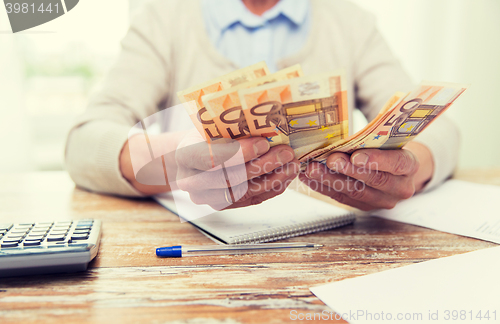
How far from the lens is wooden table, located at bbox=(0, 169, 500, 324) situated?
10.9 inches

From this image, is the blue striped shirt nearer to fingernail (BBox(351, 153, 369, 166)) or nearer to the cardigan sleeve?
the cardigan sleeve

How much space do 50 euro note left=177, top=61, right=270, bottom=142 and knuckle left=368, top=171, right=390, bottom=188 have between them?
0.21 metres

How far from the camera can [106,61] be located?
1.94 m

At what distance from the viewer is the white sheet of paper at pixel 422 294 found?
0.27 m

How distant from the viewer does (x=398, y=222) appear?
0.53 meters

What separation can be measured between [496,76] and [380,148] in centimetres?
203

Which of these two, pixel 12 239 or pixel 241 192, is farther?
pixel 241 192

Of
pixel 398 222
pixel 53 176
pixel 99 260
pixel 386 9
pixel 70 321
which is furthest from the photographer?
pixel 386 9

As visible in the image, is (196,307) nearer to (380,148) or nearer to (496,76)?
(380,148)

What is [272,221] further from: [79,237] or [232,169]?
[79,237]

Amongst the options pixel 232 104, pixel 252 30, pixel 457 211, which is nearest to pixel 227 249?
pixel 232 104

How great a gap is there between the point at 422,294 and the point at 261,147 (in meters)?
0.22

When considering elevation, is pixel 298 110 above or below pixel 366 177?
above

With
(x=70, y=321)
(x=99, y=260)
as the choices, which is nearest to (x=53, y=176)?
(x=99, y=260)
